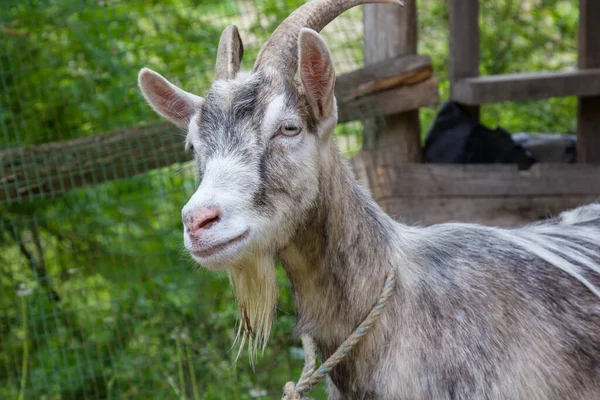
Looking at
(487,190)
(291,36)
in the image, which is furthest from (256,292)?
(487,190)

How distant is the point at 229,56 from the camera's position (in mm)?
3395

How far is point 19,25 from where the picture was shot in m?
5.60

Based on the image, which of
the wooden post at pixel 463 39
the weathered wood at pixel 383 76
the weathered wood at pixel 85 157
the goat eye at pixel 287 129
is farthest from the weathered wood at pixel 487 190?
the goat eye at pixel 287 129

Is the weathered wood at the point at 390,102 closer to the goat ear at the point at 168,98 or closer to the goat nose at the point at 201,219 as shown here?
the goat ear at the point at 168,98

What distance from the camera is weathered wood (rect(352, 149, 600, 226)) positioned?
5117mm

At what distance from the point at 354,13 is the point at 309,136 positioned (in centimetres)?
354

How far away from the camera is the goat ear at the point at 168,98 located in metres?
3.33

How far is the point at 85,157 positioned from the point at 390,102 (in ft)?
5.80

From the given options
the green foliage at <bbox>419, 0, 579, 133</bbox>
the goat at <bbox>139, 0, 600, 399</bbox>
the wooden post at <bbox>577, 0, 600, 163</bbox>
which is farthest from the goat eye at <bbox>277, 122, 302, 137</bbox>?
the green foliage at <bbox>419, 0, 579, 133</bbox>

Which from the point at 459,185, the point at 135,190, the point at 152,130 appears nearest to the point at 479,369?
the point at 459,185

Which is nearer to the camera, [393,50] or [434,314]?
[434,314]

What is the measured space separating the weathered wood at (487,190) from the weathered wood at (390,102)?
252 mm

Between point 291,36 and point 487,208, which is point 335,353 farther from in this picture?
point 487,208

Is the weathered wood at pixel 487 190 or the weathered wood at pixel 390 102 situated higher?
the weathered wood at pixel 390 102
